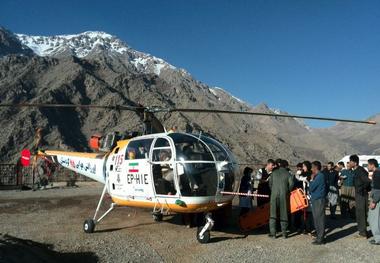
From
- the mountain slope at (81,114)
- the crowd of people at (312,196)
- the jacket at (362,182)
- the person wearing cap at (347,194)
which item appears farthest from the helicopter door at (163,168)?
the mountain slope at (81,114)

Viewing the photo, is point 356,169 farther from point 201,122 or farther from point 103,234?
point 201,122

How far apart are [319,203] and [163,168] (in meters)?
3.62

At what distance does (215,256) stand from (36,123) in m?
61.6

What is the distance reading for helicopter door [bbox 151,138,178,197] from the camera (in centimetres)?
923

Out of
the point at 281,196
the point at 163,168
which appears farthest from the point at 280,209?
the point at 163,168

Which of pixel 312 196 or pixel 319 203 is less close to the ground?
pixel 312 196

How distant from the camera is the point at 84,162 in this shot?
13094 mm

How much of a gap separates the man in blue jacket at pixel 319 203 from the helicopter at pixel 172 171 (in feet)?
4.66

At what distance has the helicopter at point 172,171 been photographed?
8.96 m

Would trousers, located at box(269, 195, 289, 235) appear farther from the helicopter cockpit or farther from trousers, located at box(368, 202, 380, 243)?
trousers, located at box(368, 202, 380, 243)

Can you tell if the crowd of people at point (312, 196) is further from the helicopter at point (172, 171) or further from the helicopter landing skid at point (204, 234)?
the helicopter landing skid at point (204, 234)

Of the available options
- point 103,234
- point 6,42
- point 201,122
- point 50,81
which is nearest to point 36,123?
point 50,81

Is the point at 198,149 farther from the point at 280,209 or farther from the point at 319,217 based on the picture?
the point at 319,217

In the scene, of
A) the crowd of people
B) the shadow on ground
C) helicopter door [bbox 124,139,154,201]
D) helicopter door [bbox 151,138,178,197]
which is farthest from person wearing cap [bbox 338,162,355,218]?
the shadow on ground
